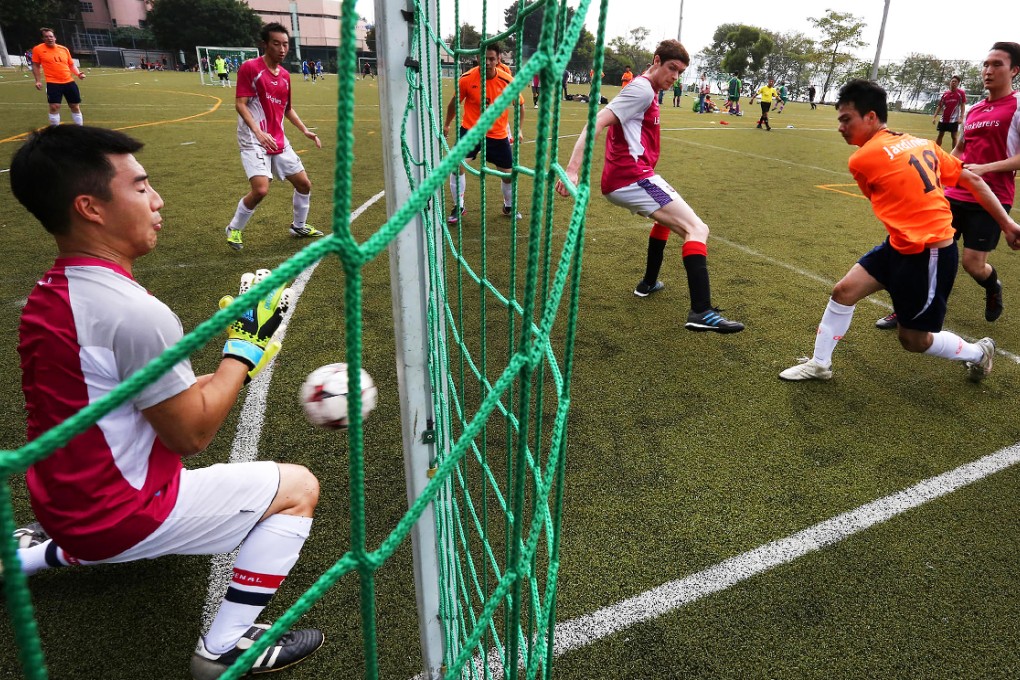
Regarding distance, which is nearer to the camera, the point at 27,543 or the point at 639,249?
the point at 27,543

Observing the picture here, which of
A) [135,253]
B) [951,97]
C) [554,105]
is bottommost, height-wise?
[135,253]

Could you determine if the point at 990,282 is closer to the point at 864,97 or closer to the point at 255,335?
the point at 864,97

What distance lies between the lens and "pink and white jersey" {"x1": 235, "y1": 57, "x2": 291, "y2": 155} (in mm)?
4867

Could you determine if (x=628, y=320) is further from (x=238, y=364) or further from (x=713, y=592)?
(x=238, y=364)

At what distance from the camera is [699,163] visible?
10.8 metres

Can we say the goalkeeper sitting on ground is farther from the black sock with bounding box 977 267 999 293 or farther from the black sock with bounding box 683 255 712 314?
the black sock with bounding box 977 267 999 293

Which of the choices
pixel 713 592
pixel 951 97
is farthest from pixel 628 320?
pixel 951 97

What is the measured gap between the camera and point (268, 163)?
512 cm

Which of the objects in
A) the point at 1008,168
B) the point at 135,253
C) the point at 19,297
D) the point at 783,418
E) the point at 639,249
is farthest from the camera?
the point at 639,249

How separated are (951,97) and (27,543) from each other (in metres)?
17.0

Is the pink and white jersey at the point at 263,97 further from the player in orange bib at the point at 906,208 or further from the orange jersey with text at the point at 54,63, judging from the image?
the orange jersey with text at the point at 54,63

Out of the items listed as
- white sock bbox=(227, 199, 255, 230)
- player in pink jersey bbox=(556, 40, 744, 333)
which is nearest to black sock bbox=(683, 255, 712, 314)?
player in pink jersey bbox=(556, 40, 744, 333)

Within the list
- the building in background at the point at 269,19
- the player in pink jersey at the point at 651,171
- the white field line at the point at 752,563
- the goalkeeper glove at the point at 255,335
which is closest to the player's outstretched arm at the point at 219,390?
the goalkeeper glove at the point at 255,335

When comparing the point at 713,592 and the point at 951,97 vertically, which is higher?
the point at 951,97
